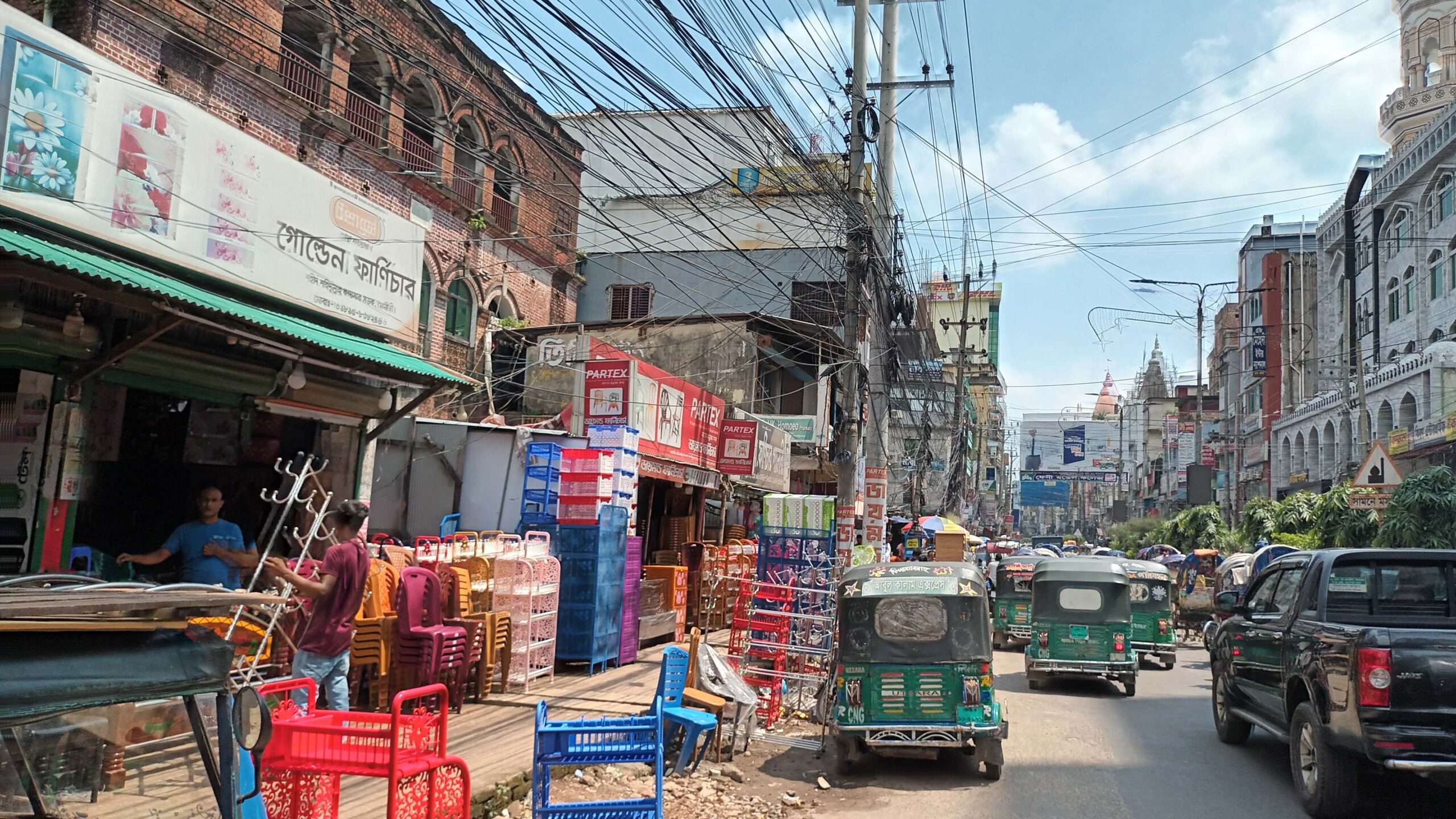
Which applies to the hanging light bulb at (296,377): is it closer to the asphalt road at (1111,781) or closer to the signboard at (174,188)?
the signboard at (174,188)

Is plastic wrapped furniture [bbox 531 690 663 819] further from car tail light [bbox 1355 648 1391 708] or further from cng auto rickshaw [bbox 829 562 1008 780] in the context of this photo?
car tail light [bbox 1355 648 1391 708]

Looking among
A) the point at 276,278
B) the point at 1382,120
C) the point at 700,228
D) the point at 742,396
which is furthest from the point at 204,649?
the point at 1382,120

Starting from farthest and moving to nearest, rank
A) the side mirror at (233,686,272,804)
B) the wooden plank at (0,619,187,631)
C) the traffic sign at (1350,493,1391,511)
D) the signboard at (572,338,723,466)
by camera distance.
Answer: the traffic sign at (1350,493,1391,511)
the signboard at (572,338,723,466)
the side mirror at (233,686,272,804)
the wooden plank at (0,619,187,631)

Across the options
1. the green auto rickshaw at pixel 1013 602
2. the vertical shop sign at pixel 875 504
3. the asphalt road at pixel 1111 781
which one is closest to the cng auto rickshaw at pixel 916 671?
the asphalt road at pixel 1111 781

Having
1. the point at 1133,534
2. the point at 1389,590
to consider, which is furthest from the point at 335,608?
the point at 1133,534

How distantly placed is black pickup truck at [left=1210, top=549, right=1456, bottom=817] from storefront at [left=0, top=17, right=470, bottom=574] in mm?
8547

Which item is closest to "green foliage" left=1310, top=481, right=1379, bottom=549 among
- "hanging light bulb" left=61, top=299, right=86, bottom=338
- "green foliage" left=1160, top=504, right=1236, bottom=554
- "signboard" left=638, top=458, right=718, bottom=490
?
"green foliage" left=1160, top=504, right=1236, bottom=554

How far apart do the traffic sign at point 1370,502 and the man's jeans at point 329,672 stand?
22757 mm

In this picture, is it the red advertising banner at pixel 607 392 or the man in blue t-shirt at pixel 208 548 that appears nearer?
the man in blue t-shirt at pixel 208 548

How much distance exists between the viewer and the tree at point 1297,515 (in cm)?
2808

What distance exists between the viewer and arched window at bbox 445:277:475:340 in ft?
67.9

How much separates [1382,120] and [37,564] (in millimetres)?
66423

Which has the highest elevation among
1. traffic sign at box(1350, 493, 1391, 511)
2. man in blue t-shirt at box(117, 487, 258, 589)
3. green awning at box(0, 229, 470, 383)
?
green awning at box(0, 229, 470, 383)

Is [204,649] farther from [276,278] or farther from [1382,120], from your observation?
[1382,120]
